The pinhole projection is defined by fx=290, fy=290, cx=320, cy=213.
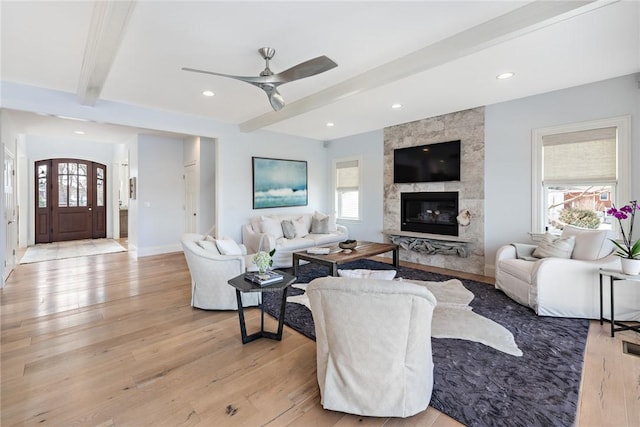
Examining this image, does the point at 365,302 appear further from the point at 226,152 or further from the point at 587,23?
the point at 226,152

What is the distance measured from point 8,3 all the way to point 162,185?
16.1 feet

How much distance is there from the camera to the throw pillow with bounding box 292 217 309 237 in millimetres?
5809

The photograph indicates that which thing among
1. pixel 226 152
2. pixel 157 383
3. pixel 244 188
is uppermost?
pixel 226 152

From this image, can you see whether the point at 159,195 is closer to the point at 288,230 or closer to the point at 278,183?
the point at 278,183

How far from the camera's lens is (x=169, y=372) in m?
2.17

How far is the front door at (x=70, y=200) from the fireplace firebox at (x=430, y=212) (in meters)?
8.93

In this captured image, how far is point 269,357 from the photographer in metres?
2.37

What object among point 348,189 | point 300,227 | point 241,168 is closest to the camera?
point 241,168

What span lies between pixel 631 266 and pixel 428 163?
10.4 feet

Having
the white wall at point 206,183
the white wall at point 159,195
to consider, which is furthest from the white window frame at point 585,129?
the white wall at point 159,195

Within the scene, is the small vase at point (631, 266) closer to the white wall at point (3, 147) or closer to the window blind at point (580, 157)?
the window blind at point (580, 157)

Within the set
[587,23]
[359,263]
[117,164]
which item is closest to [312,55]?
[587,23]

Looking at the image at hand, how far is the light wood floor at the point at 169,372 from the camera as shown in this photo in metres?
1.73

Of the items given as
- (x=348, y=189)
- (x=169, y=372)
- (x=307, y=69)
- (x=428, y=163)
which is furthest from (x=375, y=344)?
(x=348, y=189)
